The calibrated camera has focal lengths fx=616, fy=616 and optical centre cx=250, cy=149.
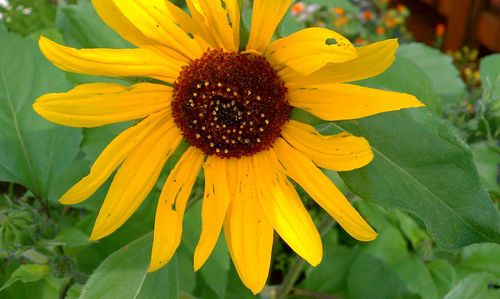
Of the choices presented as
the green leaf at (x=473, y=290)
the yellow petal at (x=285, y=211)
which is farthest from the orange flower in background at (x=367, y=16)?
the yellow petal at (x=285, y=211)

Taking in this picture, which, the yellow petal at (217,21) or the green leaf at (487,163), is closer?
the yellow petal at (217,21)

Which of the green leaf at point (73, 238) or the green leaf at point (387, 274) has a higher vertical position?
the green leaf at point (73, 238)

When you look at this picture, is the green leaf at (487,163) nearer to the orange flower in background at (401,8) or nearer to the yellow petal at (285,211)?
the yellow petal at (285,211)

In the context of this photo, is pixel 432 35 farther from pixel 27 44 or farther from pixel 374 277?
pixel 27 44

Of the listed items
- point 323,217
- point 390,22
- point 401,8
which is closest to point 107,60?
point 323,217

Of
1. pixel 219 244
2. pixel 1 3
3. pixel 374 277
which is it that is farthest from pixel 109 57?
pixel 1 3

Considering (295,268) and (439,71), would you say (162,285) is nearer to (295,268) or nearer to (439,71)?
(295,268)

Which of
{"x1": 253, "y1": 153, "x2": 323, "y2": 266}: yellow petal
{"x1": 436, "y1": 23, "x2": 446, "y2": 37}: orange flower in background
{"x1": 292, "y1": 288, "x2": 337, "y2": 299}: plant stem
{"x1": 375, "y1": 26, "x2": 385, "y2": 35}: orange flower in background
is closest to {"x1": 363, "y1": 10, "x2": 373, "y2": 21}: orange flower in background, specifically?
{"x1": 375, "y1": 26, "x2": 385, "y2": 35}: orange flower in background
